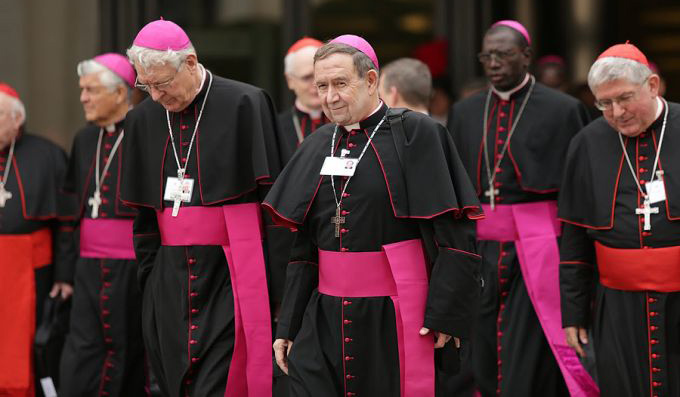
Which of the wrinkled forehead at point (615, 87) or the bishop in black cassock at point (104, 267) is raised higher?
the wrinkled forehead at point (615, 87)

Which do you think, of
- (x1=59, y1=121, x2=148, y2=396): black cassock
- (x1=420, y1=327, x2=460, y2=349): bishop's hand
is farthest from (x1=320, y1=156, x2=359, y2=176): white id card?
(x1=59, y1=121, x2=148, y2=396): black cassock

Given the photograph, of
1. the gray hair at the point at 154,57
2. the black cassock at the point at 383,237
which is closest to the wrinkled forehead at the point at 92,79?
the gray hair at the point at 154,57

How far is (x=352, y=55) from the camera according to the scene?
4992 mm

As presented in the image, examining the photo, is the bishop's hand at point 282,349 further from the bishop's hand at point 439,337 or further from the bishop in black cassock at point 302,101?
the bishop in black cassock at point 302,101

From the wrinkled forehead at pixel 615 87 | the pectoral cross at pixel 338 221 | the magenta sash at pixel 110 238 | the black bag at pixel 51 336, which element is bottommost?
the black bag at pixel 51 336

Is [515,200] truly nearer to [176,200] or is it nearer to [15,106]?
[176,200]

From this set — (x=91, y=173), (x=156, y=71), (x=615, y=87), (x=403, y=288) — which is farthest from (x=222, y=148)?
(x=615, y=87)

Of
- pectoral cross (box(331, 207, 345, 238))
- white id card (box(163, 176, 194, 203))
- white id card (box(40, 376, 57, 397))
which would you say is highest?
white id card (box(163, 176, 194, 203))

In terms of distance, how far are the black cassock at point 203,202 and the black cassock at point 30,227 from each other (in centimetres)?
160

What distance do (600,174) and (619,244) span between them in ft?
1.14

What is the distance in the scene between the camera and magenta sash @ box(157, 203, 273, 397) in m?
5.77

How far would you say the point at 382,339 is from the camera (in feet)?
16.5

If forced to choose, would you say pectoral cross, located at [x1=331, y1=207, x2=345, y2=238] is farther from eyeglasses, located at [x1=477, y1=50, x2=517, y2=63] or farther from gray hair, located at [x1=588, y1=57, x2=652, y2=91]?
eyeglasses, located at [x1=477, y1=50, x2=517, y2=63]

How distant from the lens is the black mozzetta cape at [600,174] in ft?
18.6
